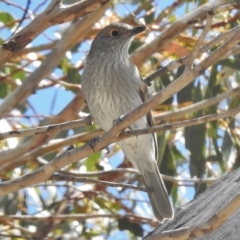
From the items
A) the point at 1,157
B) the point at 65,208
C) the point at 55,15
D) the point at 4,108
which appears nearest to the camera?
the point at 55,15

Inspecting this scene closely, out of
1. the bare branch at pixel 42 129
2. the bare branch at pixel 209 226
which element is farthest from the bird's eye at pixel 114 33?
the bare branch at pixel 209 226

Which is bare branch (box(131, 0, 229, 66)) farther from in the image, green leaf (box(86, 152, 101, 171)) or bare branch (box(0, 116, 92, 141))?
bare branch (box(0, 116, 92, 141))

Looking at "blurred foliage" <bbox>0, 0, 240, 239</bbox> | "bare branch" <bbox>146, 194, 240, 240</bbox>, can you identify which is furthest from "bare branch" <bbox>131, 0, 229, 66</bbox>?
"bare branch" <bbox>146, 194, 240, 240</bbox>

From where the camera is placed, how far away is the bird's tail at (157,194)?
3.85 m

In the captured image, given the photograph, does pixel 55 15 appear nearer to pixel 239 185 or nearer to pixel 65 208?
pixel 239 185

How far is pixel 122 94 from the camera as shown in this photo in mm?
4023

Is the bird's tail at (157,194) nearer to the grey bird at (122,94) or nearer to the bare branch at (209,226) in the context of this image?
the grey bird at (122,94)

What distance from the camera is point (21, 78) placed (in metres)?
4.91

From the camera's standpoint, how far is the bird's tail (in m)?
3.85

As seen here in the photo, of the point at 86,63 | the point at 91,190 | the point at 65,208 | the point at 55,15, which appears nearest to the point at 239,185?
the point at 55,15

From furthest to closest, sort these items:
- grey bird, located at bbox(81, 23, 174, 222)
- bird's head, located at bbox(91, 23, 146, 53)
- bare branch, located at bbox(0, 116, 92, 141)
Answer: bird's head, located at bbox(91, 23, 146, 53), grey bird, located at bbox(81, 23, 174, 222), bare branch, located at bbox(0, 116, 92, 141)

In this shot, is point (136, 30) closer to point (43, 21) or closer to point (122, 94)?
point (122, 94)

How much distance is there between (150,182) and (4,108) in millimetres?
903

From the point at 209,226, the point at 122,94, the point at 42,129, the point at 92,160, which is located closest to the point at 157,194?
the point at 122,94
